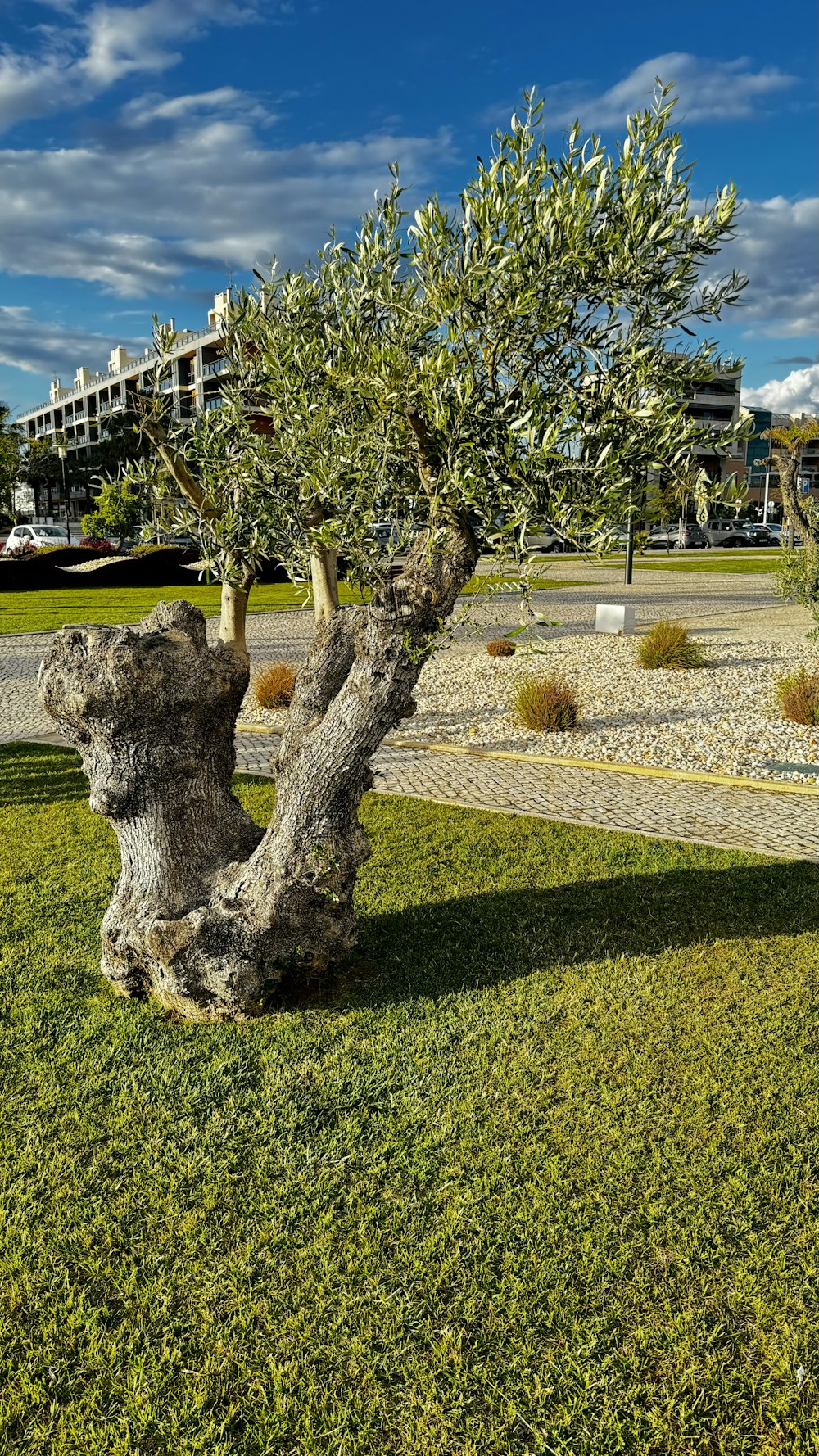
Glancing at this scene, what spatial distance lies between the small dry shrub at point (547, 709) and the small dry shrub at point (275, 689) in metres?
3.24

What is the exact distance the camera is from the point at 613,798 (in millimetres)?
9039

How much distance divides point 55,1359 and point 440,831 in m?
5.31

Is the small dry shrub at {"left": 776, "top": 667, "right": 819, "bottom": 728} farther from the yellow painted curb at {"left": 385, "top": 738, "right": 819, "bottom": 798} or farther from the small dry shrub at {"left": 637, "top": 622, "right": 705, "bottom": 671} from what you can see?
the small dry shrub at {"left": 637, "top": 622, "right": 705, "bottom": 671}

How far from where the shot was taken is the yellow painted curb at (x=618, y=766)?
369 inches

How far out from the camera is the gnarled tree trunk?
15.9 ft

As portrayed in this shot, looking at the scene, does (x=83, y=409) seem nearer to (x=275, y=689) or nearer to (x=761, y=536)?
(x=761, y=536)

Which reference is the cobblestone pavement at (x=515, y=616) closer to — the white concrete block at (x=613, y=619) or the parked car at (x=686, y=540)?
the white concrete block at (x=613, y=619)

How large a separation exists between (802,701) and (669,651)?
3.70 meters

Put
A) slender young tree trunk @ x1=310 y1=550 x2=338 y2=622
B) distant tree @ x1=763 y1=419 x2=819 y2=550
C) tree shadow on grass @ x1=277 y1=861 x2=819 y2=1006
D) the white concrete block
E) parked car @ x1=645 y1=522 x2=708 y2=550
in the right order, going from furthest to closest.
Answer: parked car @ x1=645 y1=522 x2=708 y2=550
the white concrete block
distant tree @ x1=763 y1=419 x2=819 y2=550
slender young tree trunk @ x1=310 y1=550 x2=338 y2=622
tree shadow on grass @ x1=277 y1=861 x2=819 y2=1006

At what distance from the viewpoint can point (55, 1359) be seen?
3.12m

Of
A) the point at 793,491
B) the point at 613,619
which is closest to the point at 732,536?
the point at 613,619

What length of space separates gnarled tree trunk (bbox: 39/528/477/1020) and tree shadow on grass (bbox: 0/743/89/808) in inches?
172

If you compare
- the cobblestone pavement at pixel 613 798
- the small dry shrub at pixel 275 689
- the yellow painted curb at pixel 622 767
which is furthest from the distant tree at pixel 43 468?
the cobblestone pavement at pixel 613 798

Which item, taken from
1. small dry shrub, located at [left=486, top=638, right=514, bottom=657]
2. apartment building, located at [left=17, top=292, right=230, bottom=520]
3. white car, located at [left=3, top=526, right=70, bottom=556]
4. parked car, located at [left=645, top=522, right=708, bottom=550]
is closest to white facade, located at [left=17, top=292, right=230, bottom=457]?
apartment building, located at [left=17, top=292, right=230, bottom=520]
